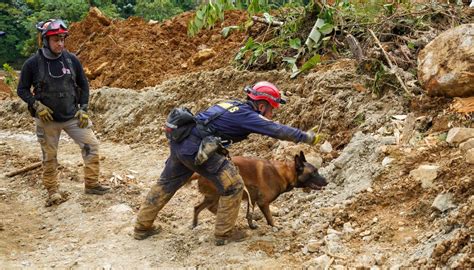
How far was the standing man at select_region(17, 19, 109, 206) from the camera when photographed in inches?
266

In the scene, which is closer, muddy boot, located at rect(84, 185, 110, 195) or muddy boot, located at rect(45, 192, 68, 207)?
muddy boot, located at rect(45, 192, 68, 207)

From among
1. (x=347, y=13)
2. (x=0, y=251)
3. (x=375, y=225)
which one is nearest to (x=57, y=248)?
(x=0, y=251)

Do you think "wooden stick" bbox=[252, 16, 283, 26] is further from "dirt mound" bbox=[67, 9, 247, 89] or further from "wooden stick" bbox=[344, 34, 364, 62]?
"wooden stick" bbox=[344, 34, 364, 62]

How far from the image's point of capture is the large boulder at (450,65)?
6.24 m

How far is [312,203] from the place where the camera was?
20.0 ft

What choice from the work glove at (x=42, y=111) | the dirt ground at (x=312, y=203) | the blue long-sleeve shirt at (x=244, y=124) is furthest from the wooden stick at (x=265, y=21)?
the blue long-sleeve shirt at (x=244, y=124)

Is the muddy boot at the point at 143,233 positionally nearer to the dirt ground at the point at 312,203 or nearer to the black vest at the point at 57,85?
the dirt ground at the point at 312,203

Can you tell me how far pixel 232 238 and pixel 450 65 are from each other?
319cm

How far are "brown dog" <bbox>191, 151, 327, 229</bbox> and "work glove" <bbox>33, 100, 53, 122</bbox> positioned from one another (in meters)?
2.20

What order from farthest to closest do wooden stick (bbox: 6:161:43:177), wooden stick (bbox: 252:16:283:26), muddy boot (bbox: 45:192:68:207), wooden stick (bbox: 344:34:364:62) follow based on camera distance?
wooden stick (bbox: 252:16:283:26) → wooden stick (bbox: 6:161:43:177) → wooden stick (bbox: 344:34:364:62) → muddy boot (bbox: 45:192:68:207)

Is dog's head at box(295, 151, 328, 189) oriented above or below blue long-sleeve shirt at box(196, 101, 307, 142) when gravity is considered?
below

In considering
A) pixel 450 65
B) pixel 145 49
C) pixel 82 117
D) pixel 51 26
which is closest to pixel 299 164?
pixel 450 65

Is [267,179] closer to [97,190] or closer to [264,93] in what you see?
[264,93]

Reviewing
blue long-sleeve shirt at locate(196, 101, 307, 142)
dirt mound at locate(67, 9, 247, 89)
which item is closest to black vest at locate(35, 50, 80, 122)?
blue long-sleeve shirt at locate(196, 101, 307, 142)
